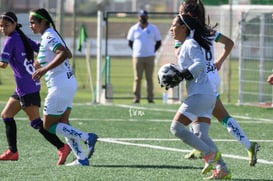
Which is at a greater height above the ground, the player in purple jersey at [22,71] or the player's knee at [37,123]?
the player in purple jersey at [22,71]

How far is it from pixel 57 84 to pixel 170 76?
5.66 ft

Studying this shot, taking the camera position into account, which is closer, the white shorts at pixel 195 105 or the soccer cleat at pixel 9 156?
the white shorts at pixel 195 105

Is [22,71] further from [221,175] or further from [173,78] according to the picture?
[221,175]

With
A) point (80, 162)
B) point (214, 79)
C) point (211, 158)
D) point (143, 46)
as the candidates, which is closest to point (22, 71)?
point (80, 162)

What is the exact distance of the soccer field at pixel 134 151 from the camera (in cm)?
1031

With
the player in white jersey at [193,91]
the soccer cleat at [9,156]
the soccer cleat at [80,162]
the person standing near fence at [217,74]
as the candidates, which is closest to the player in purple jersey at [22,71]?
the soccer cleat at [9,156]

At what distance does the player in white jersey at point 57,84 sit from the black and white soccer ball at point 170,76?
1.47m

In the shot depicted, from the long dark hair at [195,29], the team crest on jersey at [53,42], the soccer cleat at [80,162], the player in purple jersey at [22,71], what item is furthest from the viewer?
the player in purple jersey at [22,71]

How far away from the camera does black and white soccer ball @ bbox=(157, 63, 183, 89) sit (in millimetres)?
9656

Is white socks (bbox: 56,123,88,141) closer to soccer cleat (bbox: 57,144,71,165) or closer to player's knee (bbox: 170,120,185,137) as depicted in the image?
soccer cleat (bbox: 57,144,71,165)

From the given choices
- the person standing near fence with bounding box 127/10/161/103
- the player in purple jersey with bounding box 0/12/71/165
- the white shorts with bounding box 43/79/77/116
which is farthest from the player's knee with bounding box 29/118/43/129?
the person standing near fence with bounding box 127/10/161/103

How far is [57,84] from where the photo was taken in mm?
10891

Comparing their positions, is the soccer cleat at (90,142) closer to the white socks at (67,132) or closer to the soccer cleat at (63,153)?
the white socks at (67,132)

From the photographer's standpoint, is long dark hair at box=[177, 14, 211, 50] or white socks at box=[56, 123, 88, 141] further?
white socks at box=[56, 123, 88, 141]
